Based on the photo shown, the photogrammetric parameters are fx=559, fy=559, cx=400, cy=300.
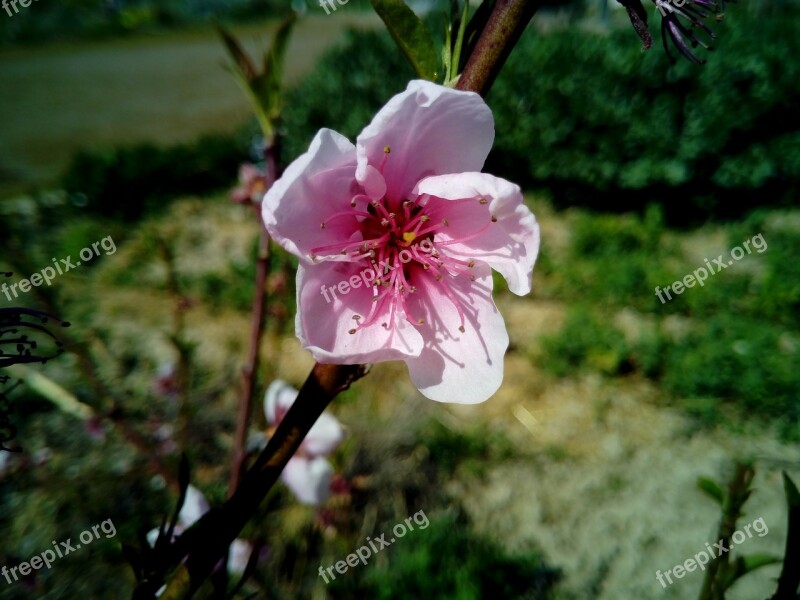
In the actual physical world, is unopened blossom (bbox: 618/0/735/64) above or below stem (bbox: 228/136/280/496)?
above

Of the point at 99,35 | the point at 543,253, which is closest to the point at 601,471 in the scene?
the point at 543,253

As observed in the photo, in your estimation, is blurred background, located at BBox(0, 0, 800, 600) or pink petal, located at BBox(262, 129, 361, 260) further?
blurred background, located at BBox(0, 0, 800, 600)

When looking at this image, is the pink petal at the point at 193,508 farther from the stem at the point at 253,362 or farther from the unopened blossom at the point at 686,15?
the unopened blossom at the point at 686,15

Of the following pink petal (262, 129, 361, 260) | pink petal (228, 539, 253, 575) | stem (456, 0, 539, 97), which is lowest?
pink petal (228, 539, 253, 575)

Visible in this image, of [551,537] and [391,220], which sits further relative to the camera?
[551,537]

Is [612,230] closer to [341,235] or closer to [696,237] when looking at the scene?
[696,237]

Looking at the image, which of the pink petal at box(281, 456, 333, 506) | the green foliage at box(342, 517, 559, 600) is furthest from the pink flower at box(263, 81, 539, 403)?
the green foliage at box(342, 517, 559, 600)

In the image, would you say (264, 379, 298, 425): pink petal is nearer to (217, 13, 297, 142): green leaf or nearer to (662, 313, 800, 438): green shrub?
(217, 13, 297, 142): green leaf
